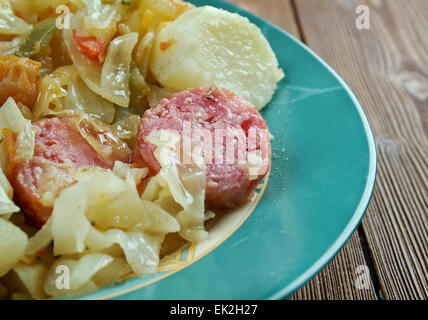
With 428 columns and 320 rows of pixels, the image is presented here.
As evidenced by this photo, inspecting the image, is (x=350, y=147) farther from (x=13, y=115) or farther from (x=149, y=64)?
(x=13, y=115)

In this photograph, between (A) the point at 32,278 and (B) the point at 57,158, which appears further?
(B) the point at 57,158

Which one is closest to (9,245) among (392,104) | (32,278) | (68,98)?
(32,278)

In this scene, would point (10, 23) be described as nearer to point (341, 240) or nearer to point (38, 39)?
point (38, 39)

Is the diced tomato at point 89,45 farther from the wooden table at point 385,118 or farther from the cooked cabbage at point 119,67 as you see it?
the wooden table at point 385,118

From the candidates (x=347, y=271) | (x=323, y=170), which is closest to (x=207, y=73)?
(x=323, y=170)

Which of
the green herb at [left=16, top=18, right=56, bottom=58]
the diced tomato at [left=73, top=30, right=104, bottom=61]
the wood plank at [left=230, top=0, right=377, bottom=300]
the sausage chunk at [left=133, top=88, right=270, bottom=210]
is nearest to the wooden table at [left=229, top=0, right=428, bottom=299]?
the wood plank at [left=230, top=0, right=377, bottom=300]

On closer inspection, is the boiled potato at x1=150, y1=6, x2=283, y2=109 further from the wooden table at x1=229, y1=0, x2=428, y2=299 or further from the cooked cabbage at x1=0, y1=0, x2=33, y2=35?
the wooden table at x1=229, y1=0, x2=428, y2=299
